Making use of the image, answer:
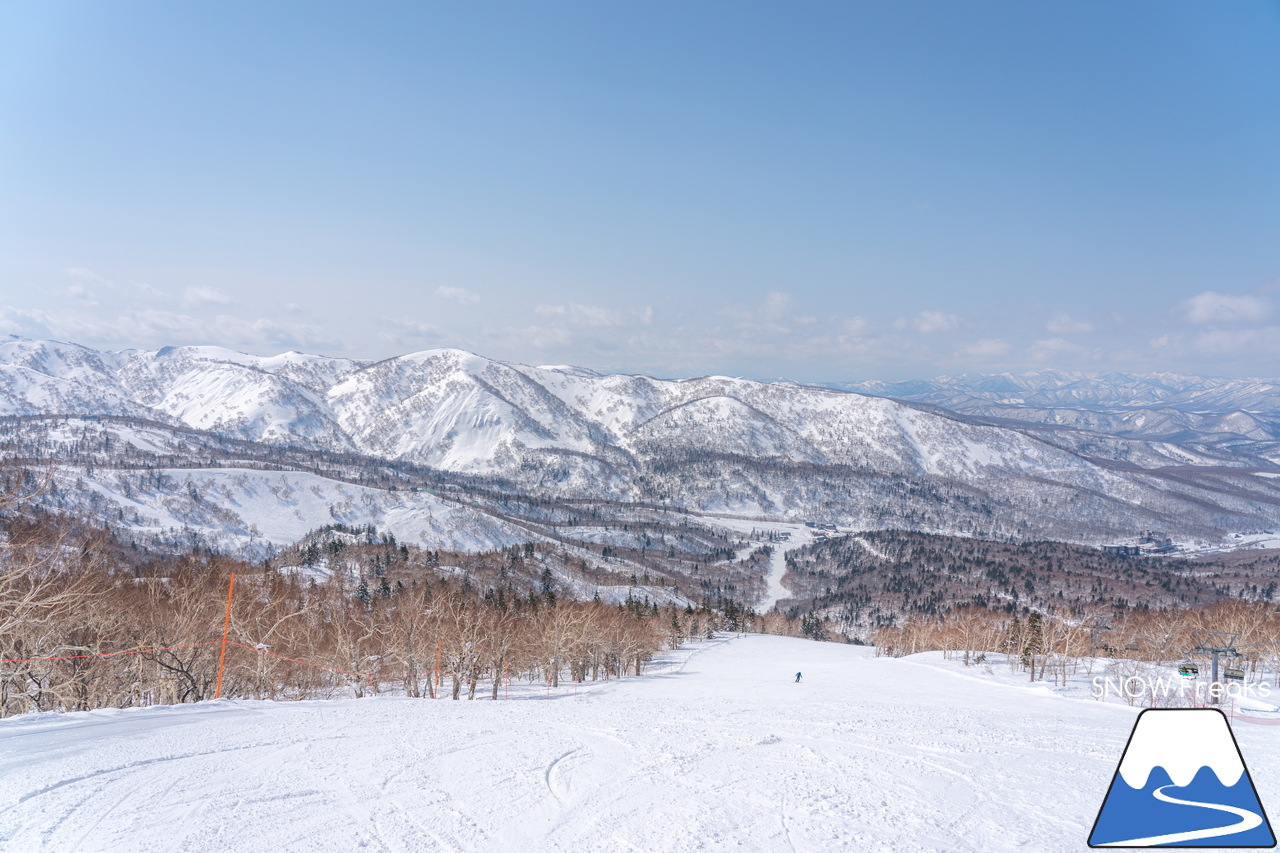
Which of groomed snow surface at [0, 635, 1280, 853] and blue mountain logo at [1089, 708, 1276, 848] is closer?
blue mountain logo at [1089, 708, 1276, 848]

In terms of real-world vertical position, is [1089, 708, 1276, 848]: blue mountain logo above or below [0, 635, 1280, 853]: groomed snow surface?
above

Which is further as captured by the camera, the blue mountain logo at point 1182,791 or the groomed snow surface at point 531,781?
the groomed snow surface at point 531,781

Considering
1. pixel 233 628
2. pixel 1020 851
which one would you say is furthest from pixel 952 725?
pixel 233 628

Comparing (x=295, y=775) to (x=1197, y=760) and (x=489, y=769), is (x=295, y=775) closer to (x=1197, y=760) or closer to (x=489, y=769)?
(x=489, y=769)

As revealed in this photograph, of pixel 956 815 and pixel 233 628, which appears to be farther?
pixel 233 628

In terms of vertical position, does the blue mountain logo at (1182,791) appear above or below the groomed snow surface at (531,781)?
above
